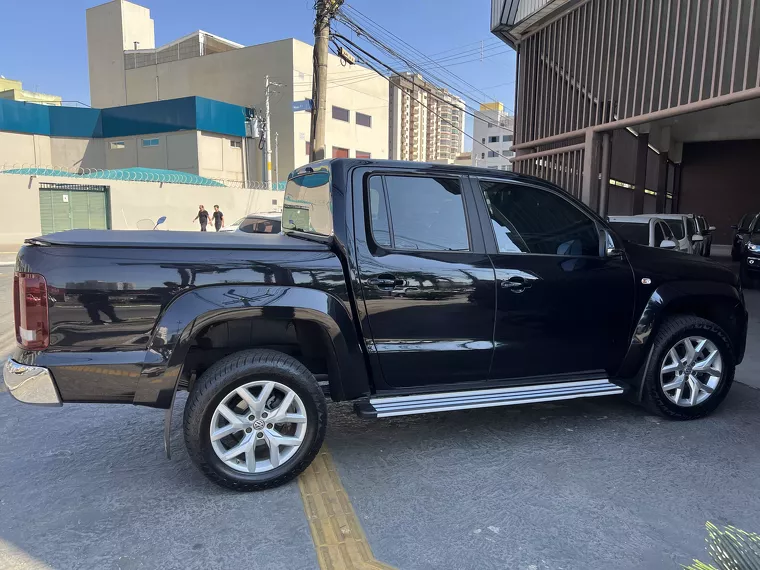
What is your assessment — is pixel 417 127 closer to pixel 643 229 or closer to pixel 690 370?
pixel 643 229

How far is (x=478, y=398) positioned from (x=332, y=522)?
124cm

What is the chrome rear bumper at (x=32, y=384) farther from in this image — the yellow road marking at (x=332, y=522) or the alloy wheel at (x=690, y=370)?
the alloy wheel at (x=690, y=370)

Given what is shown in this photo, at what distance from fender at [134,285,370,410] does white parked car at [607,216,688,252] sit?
27.3 ft

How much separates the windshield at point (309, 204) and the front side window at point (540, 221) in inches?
43.6

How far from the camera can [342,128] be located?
4500cm

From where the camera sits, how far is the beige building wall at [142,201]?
873 inches

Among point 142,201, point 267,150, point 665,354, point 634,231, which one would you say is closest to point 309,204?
point 665,354

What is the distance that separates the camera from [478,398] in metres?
3.67

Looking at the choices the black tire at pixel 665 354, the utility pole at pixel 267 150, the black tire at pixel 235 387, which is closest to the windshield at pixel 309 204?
the black tire at pixel 235 387

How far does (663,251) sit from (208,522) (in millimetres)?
3787

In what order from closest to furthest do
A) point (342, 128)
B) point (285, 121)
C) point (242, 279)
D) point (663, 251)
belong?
point (242, 279) → point (663, 251) → point (285, 121) → point (342, 128)

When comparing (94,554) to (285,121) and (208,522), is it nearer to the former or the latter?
(208,522)

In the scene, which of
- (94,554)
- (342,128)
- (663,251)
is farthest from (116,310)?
(342,128)

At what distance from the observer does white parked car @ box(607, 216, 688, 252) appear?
1039cm
